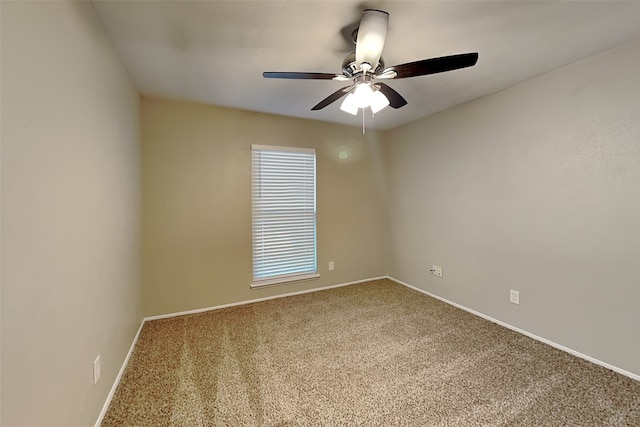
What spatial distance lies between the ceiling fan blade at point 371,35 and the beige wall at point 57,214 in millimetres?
1387

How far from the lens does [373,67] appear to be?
1.53 m

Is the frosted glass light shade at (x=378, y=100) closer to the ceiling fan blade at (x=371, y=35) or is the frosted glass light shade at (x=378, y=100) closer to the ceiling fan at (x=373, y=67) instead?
the ceiling fan at (x=373, y=67)

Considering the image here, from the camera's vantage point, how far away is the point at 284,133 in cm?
319

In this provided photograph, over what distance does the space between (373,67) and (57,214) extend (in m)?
1.75

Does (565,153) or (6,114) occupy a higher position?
(565,153)

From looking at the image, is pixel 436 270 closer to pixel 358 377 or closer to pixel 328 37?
pixel 358 377

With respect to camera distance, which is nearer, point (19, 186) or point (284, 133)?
point (19, 186)

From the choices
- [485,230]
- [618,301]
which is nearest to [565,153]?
[485,230]

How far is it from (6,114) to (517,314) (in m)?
3.51

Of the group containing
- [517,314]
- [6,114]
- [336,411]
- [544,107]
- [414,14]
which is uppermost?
[414,14]

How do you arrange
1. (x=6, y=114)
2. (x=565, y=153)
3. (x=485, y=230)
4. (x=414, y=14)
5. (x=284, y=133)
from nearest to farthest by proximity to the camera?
(x=6, y=114)
(x=414, y=14)
(x=565, y=153)
(x=485, y=230)
(x=284, y=133)

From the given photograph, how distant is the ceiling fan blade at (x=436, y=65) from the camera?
4.36ft

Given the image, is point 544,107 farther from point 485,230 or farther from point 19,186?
point 19,186

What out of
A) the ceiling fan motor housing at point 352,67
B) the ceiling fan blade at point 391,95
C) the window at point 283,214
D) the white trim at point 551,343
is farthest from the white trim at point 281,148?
the white trim at point 551,343
